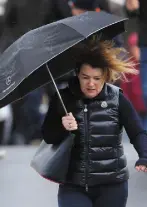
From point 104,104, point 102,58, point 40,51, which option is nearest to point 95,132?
point 104,104

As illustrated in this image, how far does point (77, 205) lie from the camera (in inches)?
123

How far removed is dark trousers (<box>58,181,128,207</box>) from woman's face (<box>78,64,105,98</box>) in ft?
1.69

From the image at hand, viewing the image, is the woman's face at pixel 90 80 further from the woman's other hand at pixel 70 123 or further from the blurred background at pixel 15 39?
the blurred background at pixel 15 39

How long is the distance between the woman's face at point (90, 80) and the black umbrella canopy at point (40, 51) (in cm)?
16

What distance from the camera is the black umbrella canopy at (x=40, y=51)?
3.03 m

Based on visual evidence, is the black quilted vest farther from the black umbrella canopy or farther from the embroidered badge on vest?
the black umbrella canopy

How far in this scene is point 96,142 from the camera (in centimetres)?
313

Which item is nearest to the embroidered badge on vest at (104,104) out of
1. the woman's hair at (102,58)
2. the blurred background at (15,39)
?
the woman's hair at (102,58)

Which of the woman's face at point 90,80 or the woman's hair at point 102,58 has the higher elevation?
the woman's hair at point 102,58

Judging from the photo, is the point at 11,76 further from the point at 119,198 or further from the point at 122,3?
the point at 122,3

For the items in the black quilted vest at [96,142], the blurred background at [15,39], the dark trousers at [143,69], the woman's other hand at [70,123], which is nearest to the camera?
the woman's other hand at [70,123]

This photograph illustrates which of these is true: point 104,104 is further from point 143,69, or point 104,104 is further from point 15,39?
point 15,39

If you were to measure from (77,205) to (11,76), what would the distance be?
0.78m

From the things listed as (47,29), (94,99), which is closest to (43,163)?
(94,99)
